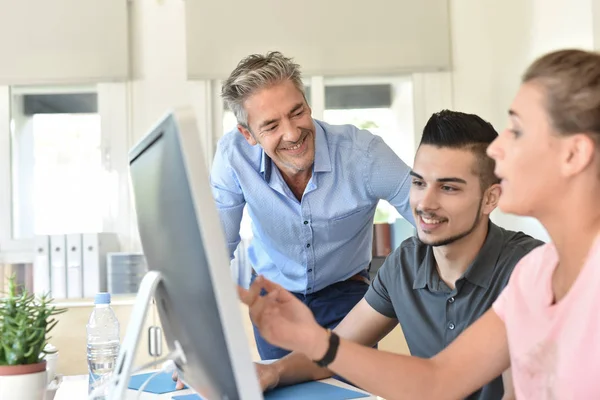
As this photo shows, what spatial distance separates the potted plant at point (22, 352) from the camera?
49.8 inches

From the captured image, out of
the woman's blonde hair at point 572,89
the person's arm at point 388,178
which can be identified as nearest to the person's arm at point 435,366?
the woman's blonde hair at point 572,89

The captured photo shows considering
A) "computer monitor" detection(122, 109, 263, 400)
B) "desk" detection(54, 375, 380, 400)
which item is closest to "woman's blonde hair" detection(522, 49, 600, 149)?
"computer monitor" detection(122, 109, 263, 400)

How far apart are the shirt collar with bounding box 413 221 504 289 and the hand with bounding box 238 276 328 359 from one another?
0.58 metres

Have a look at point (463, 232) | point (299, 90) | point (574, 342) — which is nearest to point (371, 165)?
point (299, 90)

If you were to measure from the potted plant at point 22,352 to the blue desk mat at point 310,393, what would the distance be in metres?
0.26

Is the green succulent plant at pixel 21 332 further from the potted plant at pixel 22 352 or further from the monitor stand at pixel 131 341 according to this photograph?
the monitor stand at pixel 131 341

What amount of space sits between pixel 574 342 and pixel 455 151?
0.67 m

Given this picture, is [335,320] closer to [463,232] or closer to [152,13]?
[463,232]

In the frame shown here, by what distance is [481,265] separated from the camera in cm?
155

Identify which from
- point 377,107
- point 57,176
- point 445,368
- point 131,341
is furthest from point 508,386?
point 57,176

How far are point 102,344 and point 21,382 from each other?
0.47m

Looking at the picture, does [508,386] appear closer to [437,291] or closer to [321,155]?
[437,291]

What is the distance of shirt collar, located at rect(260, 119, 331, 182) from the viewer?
2.13 meters

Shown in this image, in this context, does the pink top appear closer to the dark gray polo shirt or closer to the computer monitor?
the dark gray polo shirt
